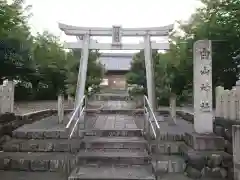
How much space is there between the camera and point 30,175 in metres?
6.11

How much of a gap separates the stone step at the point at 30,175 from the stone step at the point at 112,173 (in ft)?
1.46

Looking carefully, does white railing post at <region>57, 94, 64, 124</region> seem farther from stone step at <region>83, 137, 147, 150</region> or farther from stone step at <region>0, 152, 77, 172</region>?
stone step at <region>0, 152, 77, 172</region>

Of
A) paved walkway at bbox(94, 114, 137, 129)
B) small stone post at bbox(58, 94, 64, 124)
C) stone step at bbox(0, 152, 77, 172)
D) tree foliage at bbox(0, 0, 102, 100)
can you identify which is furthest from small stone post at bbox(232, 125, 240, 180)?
tree foliage at bbox(0, 0, 102, 100)

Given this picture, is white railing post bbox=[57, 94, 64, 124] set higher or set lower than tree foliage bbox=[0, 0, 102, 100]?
lower

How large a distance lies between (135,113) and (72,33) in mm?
5540

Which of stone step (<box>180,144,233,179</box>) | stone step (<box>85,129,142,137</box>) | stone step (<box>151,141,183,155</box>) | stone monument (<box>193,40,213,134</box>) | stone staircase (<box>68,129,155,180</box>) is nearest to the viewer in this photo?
stone staircase (<box>68,129,155,180</box>)

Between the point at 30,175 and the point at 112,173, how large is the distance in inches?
69.8

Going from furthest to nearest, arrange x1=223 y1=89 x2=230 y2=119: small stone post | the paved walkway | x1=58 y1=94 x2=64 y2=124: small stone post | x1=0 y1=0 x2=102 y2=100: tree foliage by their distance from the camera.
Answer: x1=0 y1=0 x2=102 y2=100: tree foliage → x1=58 y1=94 x2=64 y2=124: small stone post → the paved walkway → x1=223 y1=89 x2=230 y2=119: small stone post

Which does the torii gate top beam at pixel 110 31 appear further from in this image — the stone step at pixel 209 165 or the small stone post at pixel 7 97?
the stone step at pixel 209 165

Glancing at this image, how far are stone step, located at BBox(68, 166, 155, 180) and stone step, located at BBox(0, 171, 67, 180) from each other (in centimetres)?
44

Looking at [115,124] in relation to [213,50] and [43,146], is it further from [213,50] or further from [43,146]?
[213,50]

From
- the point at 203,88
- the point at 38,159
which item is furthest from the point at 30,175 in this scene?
the point at 203,88

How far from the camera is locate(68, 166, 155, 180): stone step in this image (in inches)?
218

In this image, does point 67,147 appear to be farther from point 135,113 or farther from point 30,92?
point 30,92
